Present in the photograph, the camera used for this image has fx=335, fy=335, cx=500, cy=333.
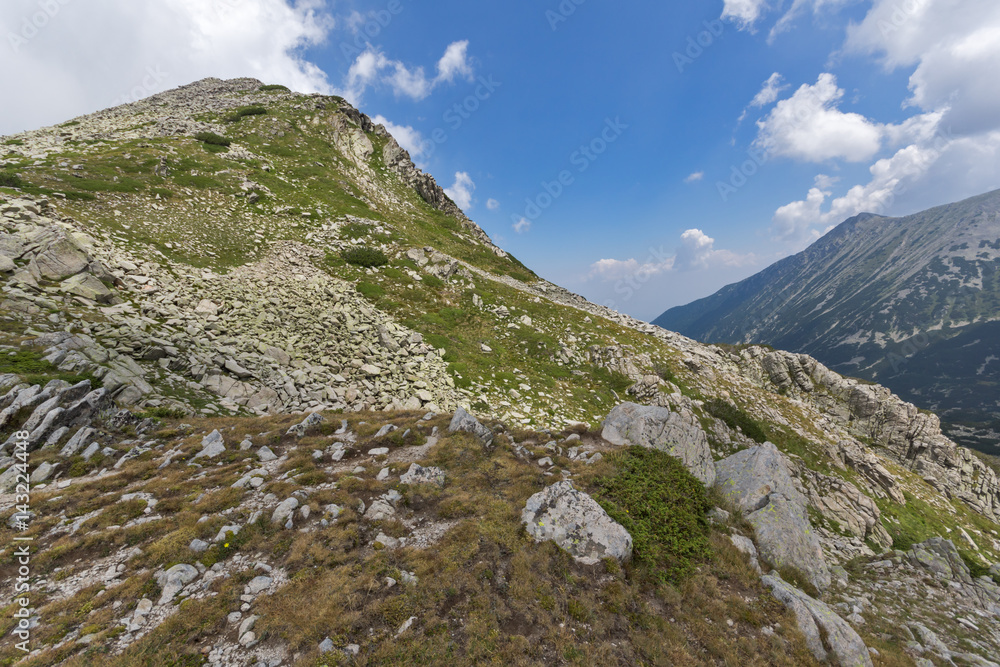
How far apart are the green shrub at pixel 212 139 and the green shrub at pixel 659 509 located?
58.9 metres

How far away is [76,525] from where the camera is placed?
8.67 meters

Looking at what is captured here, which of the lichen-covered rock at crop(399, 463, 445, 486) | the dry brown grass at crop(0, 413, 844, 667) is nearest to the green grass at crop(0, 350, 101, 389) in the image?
the dry brown grass at crop(0, 413, 844, 667)

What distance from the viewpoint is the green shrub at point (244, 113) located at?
51778 millimetres

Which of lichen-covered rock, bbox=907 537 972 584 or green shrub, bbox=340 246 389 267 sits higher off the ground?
green shrub, bbox=340 246 389 267

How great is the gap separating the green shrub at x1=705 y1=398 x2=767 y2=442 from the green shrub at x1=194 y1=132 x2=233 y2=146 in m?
63.6

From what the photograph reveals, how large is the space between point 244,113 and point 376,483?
2728 inches

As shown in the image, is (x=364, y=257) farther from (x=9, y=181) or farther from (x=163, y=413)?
(x=9, y=181)

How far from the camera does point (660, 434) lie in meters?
15.6

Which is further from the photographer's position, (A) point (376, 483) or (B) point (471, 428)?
(B) point (471, 428)

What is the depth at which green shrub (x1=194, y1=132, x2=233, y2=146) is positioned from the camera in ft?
142

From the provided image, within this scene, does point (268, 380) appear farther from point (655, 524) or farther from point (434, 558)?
point (655, 524)

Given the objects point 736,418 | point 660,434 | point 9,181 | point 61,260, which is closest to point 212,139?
point 9,181

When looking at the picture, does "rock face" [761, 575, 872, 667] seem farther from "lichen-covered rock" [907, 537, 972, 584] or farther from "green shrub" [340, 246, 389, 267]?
"green shrub" [340, 246, 389, 267]

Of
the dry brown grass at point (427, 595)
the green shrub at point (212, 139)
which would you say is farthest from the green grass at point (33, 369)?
the green shrub at point (212, 139)
